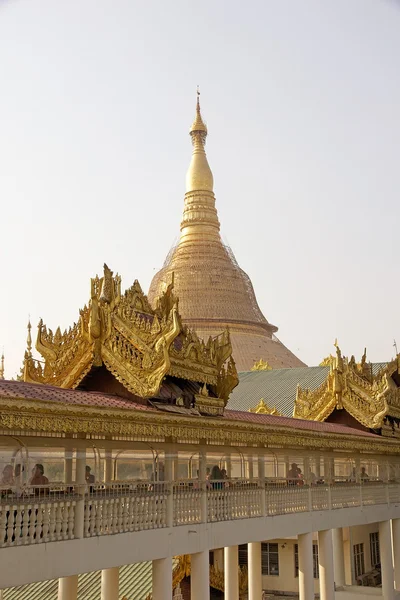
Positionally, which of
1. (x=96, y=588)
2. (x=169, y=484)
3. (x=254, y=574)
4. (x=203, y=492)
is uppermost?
(x=169, y=484)

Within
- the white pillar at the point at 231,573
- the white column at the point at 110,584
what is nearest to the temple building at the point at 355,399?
the white pillar at the point at 231,573

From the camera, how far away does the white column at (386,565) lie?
1989 centimetres

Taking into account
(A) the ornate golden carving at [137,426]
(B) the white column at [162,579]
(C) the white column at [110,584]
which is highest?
(A) the ornate golden carving at [137,426]

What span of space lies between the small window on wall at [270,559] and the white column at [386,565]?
20.1 ft

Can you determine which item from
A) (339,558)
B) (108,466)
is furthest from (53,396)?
(339,558)

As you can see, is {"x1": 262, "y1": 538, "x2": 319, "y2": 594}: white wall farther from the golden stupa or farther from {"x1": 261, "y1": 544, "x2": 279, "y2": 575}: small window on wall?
the golden stupa

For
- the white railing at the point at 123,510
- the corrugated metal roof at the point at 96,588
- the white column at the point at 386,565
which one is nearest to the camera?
the white railing at the point at 123,510

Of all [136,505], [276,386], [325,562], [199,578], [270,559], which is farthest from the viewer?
[276,386]

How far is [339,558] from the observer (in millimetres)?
22875

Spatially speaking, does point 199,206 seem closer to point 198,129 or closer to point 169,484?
point 198,129

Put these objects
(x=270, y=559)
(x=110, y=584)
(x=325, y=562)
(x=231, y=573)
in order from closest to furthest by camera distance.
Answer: (x=110, y=584) < (x=325, y=562) < (x=231, y=573) < (x=270, y=559)

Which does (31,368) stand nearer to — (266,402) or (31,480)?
(31,480)

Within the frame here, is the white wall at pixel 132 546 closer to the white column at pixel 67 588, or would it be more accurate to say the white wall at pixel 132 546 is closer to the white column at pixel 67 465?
the white column at pixel 67 465

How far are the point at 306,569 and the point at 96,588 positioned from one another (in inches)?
282
